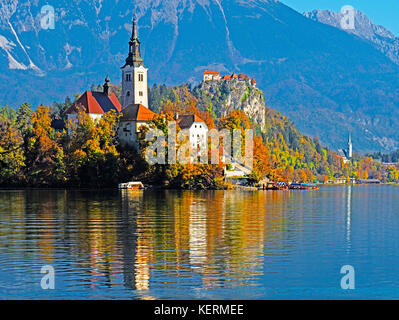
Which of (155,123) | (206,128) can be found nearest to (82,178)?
(155,123)

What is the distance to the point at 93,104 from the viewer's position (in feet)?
451

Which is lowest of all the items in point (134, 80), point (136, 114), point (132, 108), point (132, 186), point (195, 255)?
point (195, 255)

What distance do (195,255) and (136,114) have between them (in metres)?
92.1

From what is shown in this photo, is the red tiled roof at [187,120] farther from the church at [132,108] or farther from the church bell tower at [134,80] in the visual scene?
the church bell tower at [134,80]

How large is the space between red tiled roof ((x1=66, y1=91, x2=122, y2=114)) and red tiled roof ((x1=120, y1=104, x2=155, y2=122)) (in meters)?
7.89

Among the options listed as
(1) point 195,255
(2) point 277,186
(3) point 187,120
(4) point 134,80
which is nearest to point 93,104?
(4) point 134,80

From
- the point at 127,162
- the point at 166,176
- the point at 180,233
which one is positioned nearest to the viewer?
the point at 180,233

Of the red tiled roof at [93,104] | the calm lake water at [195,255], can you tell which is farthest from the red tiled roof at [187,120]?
the calm lake water at [195,255]

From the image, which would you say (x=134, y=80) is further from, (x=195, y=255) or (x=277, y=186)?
(x=195, y=255)

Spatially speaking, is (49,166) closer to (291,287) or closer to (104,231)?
(104,231)

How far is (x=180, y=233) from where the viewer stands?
43.7 m

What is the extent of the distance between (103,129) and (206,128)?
1749 centimetres

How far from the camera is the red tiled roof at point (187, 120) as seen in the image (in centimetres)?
12006

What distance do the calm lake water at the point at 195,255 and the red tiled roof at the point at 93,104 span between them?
7809 centimetres
